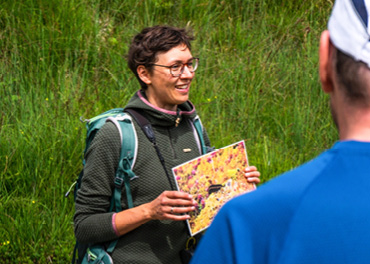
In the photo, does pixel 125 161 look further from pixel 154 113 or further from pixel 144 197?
pixel 154 113

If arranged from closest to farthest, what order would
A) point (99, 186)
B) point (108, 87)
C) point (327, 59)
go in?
point (327, 59)
point (99, 186)
point (108, 87)

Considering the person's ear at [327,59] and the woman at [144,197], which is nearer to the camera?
the person's ear at [327,59]

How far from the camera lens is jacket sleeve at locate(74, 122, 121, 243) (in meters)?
2.66

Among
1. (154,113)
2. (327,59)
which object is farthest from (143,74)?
(327,59)

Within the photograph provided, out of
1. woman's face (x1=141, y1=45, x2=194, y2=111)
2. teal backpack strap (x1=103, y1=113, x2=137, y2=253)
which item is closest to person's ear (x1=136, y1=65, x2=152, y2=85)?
woman's face (x1=141, y1=45, x2=194, y2=111)

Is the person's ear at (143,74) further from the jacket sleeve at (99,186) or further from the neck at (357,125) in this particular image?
the neck at (357,125)

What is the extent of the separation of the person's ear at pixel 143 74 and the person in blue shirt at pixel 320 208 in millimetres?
2001

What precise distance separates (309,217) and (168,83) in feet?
6.66

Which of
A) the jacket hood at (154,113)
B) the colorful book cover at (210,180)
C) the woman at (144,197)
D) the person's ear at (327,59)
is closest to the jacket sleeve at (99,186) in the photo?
the woman at (144,197)

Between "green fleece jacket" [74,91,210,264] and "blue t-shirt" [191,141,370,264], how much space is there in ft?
5.39

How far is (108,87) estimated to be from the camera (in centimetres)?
607

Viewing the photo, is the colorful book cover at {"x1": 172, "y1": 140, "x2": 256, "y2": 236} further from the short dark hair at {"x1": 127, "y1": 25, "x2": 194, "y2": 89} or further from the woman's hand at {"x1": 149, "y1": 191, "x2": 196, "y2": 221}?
the short dark hair at {"x1": 127, "y1": 25, "x2": 194, "y2": 89}

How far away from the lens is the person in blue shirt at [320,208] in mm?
1027

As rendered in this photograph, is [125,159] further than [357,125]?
Yes
